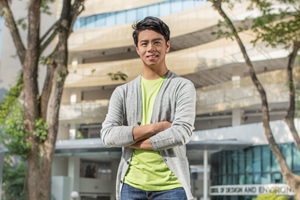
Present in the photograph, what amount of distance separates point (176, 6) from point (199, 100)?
648cm

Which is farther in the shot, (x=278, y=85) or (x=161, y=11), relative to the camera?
(x=161, y=11)

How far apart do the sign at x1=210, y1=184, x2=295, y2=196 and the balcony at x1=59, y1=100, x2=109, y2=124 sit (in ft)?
28.9

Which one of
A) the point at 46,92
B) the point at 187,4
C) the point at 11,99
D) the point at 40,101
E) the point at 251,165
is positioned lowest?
the point at 251,165

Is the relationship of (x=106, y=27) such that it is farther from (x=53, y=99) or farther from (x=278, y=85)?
(x=53, y=99)

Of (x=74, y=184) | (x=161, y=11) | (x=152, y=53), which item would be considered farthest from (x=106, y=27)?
(x=152, y=53)

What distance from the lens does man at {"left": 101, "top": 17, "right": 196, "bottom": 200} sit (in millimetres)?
2121


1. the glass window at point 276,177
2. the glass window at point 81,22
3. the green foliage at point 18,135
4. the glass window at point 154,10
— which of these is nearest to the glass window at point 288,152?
the glass window at point 276,177

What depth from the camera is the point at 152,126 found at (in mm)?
2160

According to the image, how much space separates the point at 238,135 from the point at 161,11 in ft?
32.9

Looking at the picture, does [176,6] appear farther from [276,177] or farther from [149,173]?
[149,173]

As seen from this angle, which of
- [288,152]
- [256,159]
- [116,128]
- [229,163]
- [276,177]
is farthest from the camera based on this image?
Result: [229,163]

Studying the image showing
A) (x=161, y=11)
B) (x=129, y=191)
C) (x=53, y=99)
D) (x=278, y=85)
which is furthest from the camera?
(x=161, y=11)

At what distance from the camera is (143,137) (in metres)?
2.15

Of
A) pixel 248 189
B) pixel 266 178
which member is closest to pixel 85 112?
pixel 248 189
